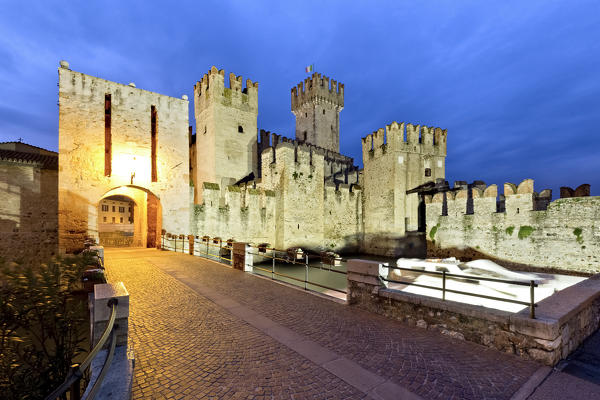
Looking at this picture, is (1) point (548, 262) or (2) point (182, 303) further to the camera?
(1) point (548, 262)

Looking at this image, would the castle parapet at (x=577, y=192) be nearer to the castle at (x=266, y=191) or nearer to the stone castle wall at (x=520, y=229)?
the castle at (x=266, y=191)

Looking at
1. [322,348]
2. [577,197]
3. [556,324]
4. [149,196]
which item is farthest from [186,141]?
[577,197]

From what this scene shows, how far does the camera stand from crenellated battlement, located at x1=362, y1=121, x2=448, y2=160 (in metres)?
23.6

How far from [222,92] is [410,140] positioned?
61.5 feet

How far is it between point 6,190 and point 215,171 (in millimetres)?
14113

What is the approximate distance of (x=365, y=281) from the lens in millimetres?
5816

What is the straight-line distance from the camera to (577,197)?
14.2 meters

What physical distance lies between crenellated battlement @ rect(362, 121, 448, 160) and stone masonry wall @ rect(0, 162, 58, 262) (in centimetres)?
2448

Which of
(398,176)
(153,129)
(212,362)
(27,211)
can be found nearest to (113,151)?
(153,129)

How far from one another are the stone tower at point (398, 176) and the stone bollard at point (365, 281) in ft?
60.6

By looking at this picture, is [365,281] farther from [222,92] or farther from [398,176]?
[222,92]

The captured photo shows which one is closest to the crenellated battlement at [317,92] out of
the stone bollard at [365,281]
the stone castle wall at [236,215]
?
the stone castle wall at [236,215]

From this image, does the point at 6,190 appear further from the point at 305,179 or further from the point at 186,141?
the point at 305,179

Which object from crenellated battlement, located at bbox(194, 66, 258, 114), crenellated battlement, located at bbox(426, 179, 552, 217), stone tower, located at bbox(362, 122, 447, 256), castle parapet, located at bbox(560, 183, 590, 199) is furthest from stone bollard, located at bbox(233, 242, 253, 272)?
crenellated battlement, located at bbox(194, 66, 258, 114)
